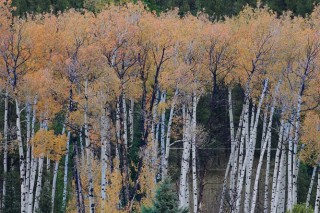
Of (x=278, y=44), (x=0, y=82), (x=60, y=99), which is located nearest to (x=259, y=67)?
(x=278, y=44)

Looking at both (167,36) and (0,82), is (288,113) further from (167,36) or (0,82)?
(0,82)

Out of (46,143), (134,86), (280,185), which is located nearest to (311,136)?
(280,185)

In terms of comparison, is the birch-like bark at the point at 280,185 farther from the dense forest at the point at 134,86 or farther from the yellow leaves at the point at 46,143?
the yellow leaves at the point at 46,143

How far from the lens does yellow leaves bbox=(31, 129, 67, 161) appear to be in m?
21.3

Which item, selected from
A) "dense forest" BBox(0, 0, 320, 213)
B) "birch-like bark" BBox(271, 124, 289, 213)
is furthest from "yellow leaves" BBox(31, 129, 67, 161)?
"birch-like bark" BBox(271, 124, 289, 213)

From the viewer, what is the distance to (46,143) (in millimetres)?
21406

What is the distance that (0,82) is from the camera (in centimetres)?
2219

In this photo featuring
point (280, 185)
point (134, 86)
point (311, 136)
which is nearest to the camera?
point (134, 86)

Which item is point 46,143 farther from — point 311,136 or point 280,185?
point 280,185

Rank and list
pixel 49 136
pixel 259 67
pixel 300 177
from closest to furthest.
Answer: pixel 49 136 < pixel 259 67 < pixel 300 177

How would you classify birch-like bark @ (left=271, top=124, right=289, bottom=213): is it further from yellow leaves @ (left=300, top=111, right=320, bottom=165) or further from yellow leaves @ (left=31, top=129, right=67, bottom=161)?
yellow leaves @ (left=31, top=129, right=67, bottom=161)

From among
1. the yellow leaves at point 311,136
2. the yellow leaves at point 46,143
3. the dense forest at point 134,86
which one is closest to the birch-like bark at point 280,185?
the dense forest at point 134,86

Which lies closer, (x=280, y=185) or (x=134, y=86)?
(x=134, y=86)

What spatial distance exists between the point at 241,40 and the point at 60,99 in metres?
7.79
